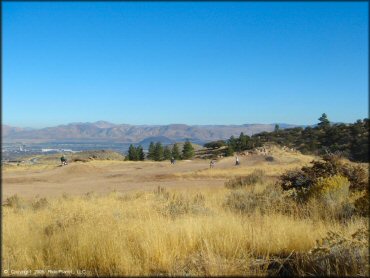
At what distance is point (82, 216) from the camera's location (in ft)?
34.8

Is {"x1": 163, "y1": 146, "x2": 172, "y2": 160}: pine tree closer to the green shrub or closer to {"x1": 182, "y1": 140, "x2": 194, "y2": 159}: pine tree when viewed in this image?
{"x1": 182, "y1": 140, "x2": 194, "y2": 159}: pine tree

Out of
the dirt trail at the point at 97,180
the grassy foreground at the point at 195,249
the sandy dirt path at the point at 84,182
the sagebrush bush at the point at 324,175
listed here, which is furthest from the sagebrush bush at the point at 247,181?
the grassy foreground at the point at 195,249

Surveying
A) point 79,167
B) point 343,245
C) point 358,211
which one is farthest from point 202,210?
point 79,167

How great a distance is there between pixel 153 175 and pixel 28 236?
27.9 m

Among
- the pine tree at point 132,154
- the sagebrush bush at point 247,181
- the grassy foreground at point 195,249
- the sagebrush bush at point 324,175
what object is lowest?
the pine tree at point 132,154

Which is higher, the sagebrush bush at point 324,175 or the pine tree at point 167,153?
the sagebrush bush at point 324,175

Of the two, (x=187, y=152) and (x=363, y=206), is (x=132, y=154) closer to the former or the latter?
(x=187, y=152)

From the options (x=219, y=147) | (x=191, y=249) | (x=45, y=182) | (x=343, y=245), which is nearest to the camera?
(x=343, y=245)

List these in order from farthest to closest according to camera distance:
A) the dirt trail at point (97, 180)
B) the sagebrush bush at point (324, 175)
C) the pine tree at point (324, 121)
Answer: the pine tree at point (324, 121)
the dirt trail at point (97, 180)
the sagebrush bush at point (324, 175)

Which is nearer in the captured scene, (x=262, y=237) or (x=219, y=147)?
(x=262, y=237)

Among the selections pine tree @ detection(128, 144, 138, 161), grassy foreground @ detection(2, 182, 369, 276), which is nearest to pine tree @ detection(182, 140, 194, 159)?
pine tree @ detection(128, 144, 138, 161)

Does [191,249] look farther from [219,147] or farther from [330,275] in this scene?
[219,147]

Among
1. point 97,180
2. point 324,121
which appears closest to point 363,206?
point 97,180

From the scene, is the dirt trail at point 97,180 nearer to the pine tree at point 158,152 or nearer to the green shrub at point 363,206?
the green shrub at point 363,206
